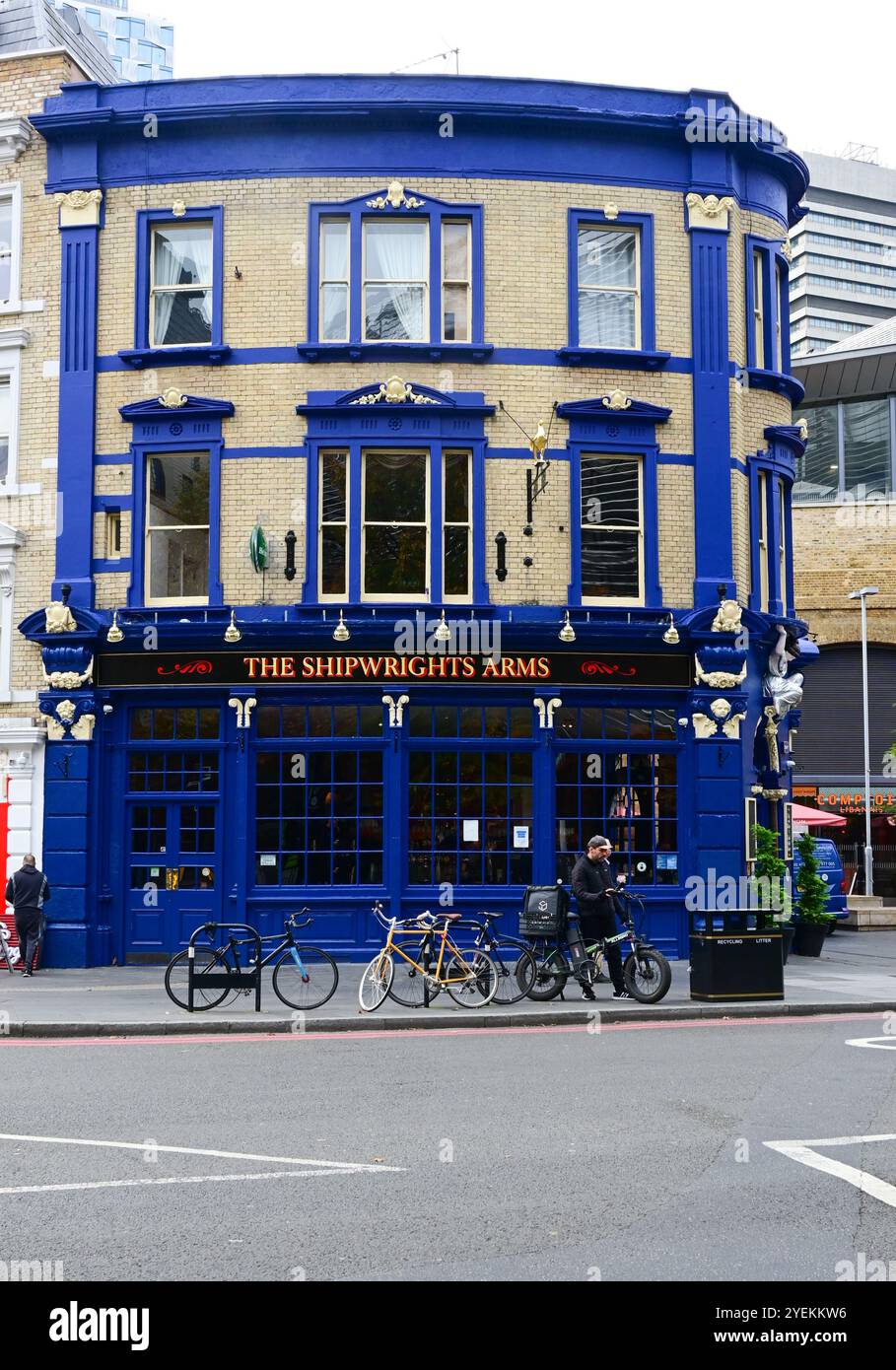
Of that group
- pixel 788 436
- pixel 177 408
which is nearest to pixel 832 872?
pixel 788 436

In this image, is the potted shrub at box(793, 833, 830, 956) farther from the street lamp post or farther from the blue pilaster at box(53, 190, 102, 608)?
the street lamp post

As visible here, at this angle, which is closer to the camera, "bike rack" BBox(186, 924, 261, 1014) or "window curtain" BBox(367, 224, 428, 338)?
"bike rack" BBox(186, 924, 261, 1014)

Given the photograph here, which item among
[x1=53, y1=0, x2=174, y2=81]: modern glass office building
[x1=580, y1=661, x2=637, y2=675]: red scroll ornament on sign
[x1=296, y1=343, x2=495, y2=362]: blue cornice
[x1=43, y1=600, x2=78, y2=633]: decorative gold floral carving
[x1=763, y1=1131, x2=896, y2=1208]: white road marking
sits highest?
[x1=53, y1=0, x2=174, y2=81]: modern glass office building

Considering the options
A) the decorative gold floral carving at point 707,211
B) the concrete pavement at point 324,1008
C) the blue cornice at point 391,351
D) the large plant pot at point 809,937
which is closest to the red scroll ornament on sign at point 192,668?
the concrete pavement at point 324,1008

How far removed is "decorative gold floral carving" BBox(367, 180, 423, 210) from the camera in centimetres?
→ 2130

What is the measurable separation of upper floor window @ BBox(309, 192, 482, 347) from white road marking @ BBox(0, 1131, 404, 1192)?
14.6 metres

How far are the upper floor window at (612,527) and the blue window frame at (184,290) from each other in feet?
19.3

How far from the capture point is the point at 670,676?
21.1 m

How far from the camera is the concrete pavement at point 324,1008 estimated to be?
1490cm

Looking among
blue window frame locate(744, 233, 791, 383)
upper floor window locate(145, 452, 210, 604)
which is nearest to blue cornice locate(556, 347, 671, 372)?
blue window frame locate(744, 233, 791, 383)

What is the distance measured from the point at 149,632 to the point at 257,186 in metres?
6.87

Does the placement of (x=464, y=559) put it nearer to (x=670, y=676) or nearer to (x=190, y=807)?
(x=670, y=676)

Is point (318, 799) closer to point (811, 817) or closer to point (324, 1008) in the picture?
point (324, 1008)
